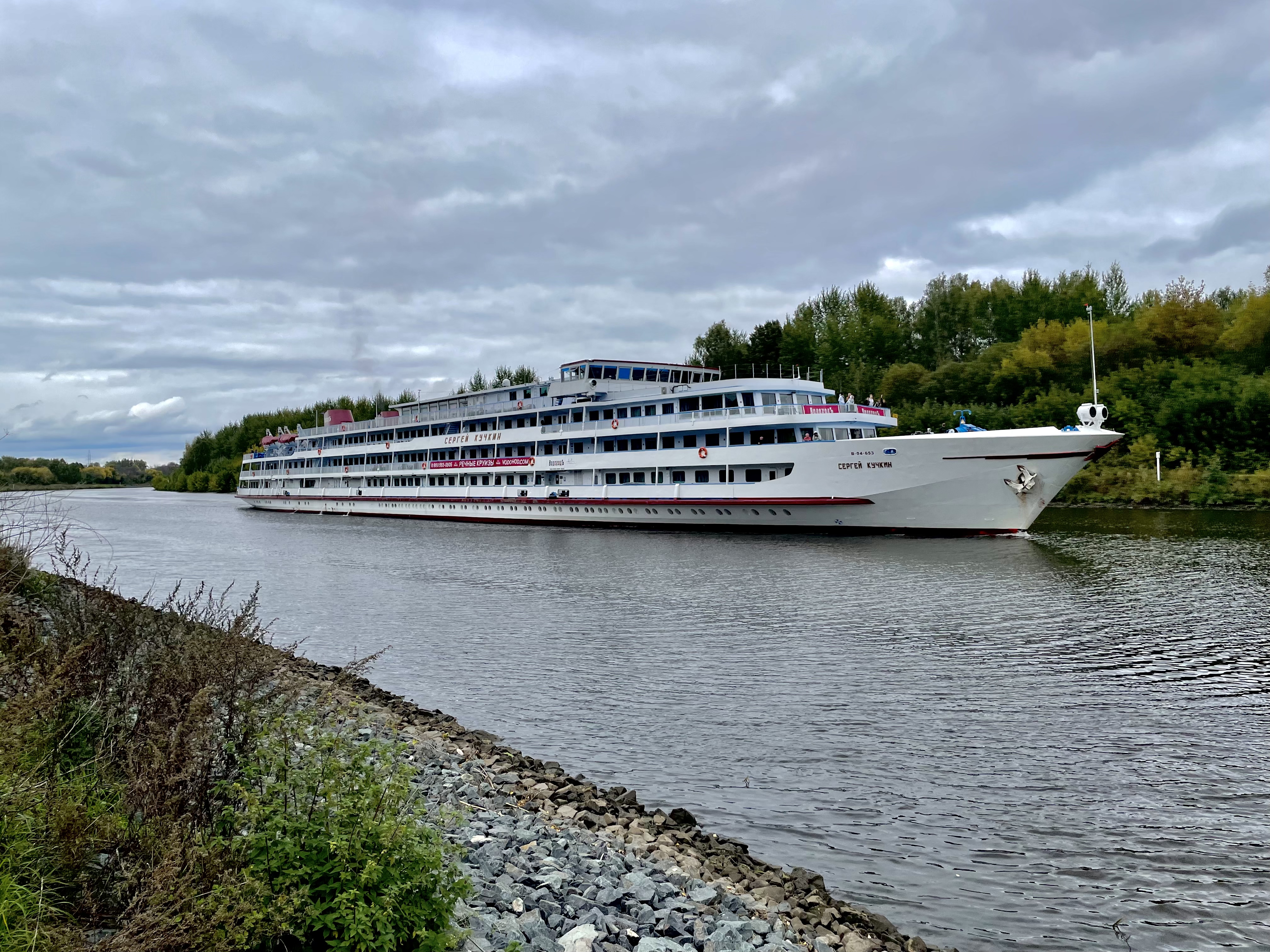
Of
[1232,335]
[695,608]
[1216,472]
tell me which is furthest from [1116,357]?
[695,608]

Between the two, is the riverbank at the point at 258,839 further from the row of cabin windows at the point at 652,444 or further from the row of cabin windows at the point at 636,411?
the row of cabin windows at the point at 636,411

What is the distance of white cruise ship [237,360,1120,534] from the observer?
36281 millimetres

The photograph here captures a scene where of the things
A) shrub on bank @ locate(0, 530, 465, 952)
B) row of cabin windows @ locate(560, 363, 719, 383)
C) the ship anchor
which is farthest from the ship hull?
shrub on bank @ locate(0, 530, 465, 952)

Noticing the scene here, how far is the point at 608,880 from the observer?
23.0 feet

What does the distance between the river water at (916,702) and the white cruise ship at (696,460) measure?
4438mm

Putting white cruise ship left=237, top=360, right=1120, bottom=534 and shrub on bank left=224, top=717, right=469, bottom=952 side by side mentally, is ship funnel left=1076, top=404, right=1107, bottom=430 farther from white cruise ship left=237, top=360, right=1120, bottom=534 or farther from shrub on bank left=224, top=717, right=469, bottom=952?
shrub on bank left=224, top=717, right=469, bottom=952

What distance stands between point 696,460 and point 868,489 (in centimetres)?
974

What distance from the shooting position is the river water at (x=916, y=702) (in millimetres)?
8273

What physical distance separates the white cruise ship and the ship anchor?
58 mm

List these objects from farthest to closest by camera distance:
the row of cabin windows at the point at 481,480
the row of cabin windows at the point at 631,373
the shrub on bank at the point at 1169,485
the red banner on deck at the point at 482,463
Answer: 1. the row of cabin windows at the point at 481,480
2. the red banner on deck at the point at 482,463
3. the shrub on bank at the point at 1169,485
4. the row of cabin windows at the point at 631,373

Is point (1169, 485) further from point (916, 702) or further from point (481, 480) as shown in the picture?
point (916, 702)

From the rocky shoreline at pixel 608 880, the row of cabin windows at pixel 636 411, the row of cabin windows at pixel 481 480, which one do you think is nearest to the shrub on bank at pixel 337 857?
the rocky shoreline at pixel 608 880

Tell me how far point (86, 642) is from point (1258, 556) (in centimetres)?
3629

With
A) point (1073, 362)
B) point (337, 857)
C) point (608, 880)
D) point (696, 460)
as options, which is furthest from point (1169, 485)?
point (337, 857)
